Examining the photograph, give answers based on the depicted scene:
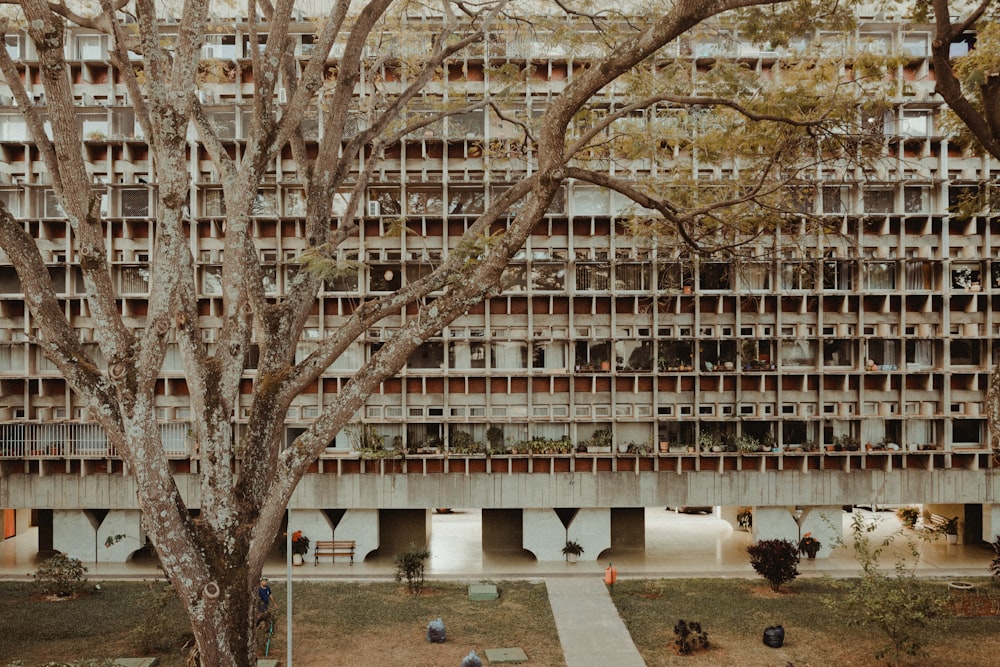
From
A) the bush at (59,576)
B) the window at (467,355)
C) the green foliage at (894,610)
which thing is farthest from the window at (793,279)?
the bush at (59,576)

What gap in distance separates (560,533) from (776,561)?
4.94m

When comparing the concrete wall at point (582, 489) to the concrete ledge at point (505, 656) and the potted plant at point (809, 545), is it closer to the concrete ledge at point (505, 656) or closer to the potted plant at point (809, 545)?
the potted plant at point (809, 545)

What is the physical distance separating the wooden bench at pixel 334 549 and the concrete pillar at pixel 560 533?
388cm

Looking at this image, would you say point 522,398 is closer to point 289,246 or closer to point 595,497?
point 595,497

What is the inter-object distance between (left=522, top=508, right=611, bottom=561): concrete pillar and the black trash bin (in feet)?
19.6

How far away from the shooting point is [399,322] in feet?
55.6

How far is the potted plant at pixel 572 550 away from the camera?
54.8 ft

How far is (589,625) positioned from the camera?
12.2 meters

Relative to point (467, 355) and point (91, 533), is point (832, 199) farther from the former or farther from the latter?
point (91, 533)

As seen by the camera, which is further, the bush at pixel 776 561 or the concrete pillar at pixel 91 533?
the concrete pillar at pixel 91 533

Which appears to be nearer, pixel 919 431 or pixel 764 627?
pixel 764 627

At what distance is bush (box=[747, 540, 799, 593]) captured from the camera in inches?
535

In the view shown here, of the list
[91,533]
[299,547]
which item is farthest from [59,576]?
[299,547]

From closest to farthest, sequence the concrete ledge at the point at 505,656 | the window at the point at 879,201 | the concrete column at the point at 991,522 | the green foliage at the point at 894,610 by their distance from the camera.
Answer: the green foliage at the point at 894,610 < the concrete ledge at the point at 505,656 < the concrete column at the point at 991,522 < the window at the point at 879,201
